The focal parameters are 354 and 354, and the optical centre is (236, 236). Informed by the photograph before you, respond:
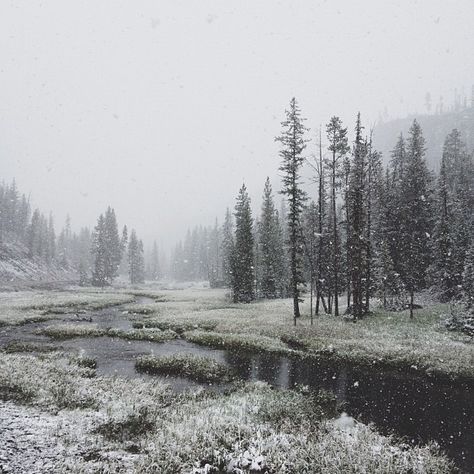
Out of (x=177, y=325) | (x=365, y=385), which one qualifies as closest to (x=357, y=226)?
(x=365, y=385)

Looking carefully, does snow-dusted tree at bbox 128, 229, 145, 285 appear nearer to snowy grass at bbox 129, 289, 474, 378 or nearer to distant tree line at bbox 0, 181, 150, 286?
distant tree line at bbox 0, 181, 150, 286

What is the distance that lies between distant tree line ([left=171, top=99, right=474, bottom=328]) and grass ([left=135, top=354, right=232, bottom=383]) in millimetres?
10797

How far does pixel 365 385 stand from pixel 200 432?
30.5ft

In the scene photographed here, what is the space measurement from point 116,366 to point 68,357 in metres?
2.66

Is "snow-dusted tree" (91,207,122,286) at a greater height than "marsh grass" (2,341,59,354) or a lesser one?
greater

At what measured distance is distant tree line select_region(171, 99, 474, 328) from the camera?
3014 cm

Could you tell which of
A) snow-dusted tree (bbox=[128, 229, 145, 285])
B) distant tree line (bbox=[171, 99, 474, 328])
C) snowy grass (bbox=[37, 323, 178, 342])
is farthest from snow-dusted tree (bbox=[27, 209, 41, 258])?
snowy grass (bbox=[37, 323, 178, 342])

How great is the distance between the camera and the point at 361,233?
30.7 metres

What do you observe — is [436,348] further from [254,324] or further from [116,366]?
[116,366]

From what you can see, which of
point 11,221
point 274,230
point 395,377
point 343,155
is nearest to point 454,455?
point 395,377

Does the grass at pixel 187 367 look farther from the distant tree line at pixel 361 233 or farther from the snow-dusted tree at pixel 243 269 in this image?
the snow-dusted tree at pixel 243 269

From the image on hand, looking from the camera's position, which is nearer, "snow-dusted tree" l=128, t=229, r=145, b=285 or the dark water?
the dark water

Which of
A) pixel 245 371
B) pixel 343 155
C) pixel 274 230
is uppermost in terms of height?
pixel 343 155

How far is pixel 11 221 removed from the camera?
115 meters
